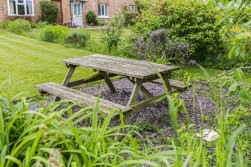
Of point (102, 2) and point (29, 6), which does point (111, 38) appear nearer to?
point (29, 6)

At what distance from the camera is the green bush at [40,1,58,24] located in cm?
2061

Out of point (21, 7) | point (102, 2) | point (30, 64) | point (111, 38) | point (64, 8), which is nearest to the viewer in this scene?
point (30, 64)

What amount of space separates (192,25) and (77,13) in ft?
57.0

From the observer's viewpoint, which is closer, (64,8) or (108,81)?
(108,81)

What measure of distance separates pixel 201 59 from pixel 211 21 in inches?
46.8

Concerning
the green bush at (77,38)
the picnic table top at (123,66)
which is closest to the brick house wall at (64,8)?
the green bush at (77,38)

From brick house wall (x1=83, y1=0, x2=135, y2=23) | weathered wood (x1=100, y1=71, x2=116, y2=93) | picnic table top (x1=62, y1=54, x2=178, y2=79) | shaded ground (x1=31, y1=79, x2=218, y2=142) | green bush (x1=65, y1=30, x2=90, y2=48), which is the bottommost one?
shaded ground (x1=31, y1=79, x2=218, y2=142)

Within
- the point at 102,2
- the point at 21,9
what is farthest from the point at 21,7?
the point at 102,2

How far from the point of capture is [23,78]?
630 cm

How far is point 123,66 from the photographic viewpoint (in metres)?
4.01

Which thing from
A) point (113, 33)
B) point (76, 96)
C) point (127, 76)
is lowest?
point (76, 96)

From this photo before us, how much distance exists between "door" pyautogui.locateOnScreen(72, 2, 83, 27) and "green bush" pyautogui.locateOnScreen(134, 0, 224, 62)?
50.4 feet

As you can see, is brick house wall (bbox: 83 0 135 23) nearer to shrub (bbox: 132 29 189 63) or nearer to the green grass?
the green grass

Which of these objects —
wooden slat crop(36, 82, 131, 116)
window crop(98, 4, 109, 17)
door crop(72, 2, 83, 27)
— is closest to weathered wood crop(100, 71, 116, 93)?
wooden slat crop(36, 82, 131, 116)
